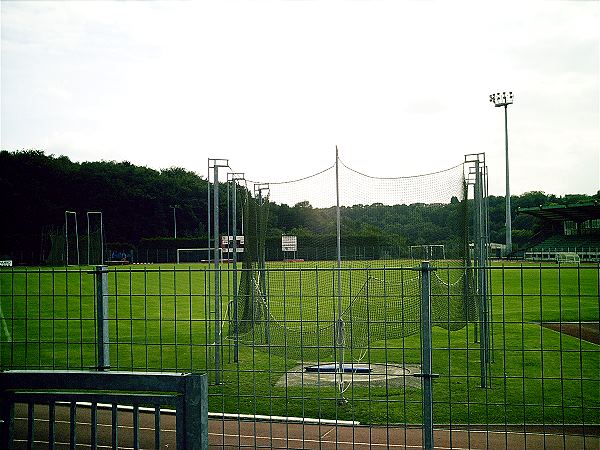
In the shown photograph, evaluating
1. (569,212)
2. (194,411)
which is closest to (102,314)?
(194,411)

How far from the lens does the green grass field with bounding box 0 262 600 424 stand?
637cm

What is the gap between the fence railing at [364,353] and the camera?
20.9 ft

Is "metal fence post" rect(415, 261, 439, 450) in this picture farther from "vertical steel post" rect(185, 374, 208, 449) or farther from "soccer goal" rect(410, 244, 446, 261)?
"soccer goal" rect(410, 244, 446, 261)

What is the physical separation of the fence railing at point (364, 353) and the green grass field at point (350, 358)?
0.13 ft

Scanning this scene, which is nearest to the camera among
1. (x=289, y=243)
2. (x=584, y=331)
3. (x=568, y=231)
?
(x=289, y=243)

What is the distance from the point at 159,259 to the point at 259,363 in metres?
68.5

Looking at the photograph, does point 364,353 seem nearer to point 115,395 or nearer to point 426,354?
point 426,354

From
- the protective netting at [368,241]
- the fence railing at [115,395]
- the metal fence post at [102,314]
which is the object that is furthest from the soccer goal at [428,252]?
the fence railing at [115,395]

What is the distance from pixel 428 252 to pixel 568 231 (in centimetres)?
6488

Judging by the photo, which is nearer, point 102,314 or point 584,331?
point 102,314

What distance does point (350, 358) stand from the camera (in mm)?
12477

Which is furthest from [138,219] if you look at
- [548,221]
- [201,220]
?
[548,221]

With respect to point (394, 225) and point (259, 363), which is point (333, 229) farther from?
point (259, 363)

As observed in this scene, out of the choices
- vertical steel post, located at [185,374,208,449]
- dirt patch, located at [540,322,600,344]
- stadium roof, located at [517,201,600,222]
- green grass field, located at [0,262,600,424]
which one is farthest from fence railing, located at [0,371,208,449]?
stadium roof, located at [517,201,600,222]
